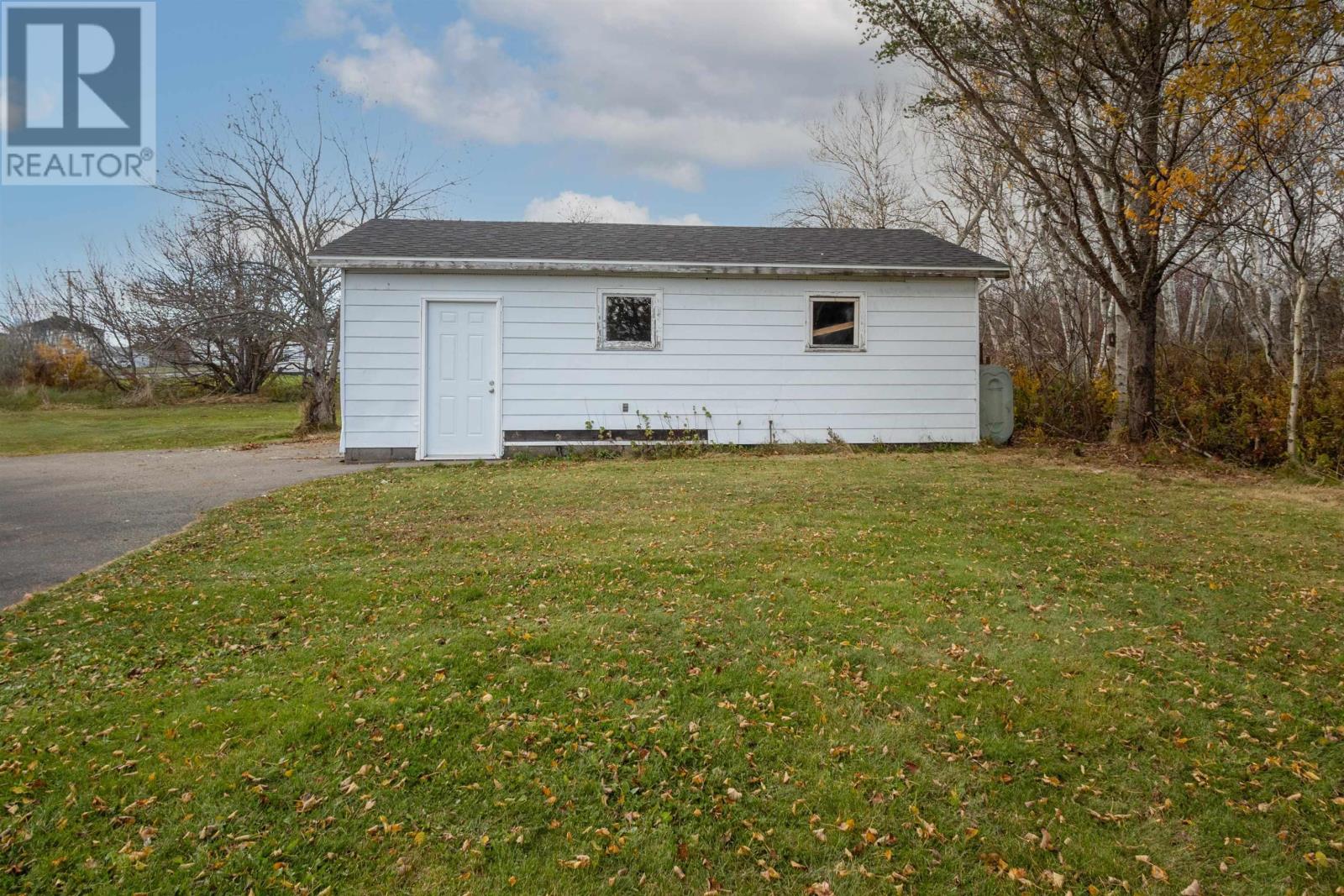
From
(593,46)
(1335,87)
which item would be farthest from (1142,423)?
(593,46)

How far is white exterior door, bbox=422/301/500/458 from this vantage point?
10.6 metres

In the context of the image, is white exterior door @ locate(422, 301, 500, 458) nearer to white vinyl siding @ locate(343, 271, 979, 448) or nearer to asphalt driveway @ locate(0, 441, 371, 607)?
white vinyl siding @ locate(343, 271, 979, 448)

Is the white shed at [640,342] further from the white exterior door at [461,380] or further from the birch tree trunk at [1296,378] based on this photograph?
the birch tree trunk at [1296,378]

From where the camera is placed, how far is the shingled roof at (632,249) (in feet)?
34.6

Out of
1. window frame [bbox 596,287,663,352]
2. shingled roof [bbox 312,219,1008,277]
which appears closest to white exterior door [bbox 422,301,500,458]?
shingled roof [bbox 312,219,1008,277]

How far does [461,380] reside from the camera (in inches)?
420

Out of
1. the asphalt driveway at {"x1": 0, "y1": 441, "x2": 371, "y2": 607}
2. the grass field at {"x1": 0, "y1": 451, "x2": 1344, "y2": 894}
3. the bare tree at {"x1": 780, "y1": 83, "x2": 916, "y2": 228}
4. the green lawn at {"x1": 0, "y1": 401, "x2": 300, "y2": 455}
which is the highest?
the bare tree at {"x1": 780, "y1": 83, "x2": 916, "y2": 228}

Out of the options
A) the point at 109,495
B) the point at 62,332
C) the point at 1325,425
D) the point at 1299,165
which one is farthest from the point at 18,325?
the point at 1325,425

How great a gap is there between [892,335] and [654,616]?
8617mm

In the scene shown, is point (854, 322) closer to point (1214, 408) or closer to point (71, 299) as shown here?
point (1214, 408)


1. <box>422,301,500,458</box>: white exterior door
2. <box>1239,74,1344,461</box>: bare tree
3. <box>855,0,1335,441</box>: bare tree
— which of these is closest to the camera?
<box>1239,74,1344,461</box>: bare tree

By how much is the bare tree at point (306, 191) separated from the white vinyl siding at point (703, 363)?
5.89 m

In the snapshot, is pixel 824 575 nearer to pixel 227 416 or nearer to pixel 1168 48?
pixel 1168 48

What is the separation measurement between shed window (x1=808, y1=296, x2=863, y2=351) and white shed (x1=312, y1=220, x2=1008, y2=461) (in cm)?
2
